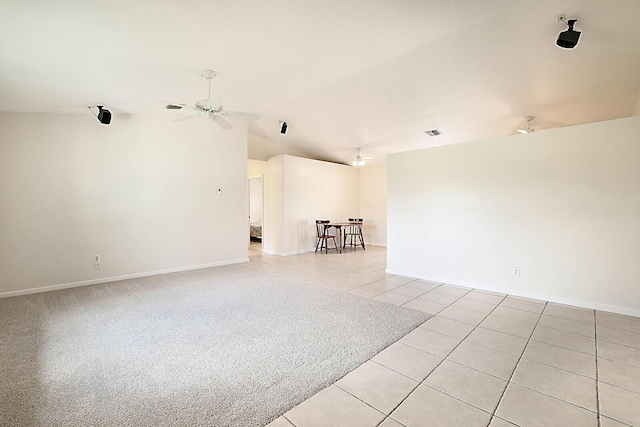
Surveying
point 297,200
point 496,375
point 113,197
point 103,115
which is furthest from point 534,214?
point 113,197

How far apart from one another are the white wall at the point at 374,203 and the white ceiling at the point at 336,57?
12.6 ft

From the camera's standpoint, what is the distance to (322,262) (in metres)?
6.27

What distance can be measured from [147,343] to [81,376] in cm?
54

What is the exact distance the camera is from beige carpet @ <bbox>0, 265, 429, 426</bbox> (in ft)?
5.56

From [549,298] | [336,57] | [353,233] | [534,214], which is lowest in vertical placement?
[549,298]

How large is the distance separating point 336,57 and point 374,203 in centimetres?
623

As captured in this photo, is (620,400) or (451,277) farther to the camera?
(451,277)

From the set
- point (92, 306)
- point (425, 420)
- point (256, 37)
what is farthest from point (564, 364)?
point (92, 306)

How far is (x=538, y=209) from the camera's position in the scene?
3.72 meters

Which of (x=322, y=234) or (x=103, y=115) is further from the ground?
(x=103, y=115)

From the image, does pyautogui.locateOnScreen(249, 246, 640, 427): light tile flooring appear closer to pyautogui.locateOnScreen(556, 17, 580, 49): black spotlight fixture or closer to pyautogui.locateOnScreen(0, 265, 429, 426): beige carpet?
pyautogui.locateOnScreen(0, 265, 429, 426): beige carpet

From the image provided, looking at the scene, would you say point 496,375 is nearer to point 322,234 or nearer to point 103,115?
point 103,115

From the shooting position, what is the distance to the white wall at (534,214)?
3.23m

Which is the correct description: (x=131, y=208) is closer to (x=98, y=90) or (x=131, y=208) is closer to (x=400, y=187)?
(x=98, y=90)
